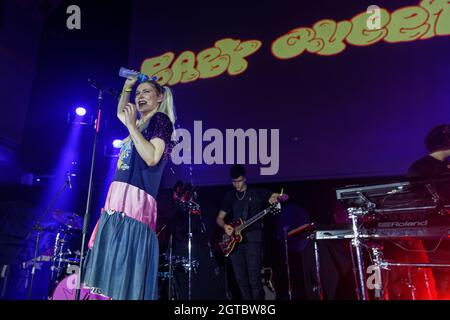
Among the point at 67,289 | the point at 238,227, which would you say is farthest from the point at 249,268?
the point at 67,289

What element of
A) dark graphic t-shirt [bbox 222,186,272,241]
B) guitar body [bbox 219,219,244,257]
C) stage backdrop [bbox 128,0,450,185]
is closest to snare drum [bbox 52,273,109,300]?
guitar body [bbox 219,219,244,257]

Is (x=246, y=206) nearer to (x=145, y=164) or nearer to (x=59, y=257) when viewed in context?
(x=59, y=257)

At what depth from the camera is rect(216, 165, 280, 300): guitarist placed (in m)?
4.25

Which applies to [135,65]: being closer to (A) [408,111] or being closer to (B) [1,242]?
(B) [1,242]

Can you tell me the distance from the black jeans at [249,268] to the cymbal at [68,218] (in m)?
1.96

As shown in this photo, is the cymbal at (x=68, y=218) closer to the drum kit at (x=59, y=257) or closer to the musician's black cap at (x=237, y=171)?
the drum kit at (x=59, y=257)

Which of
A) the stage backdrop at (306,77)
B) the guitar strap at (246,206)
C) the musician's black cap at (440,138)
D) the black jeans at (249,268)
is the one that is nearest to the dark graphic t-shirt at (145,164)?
the musician's black cap at (440,138)

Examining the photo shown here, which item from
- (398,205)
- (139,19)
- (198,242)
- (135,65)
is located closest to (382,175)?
(398,205)

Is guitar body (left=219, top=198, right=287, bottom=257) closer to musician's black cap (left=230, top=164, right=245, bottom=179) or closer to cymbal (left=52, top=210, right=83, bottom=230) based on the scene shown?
musician's black cap (left=230, top=164, right=245, bottom=179)

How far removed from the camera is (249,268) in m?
4.26

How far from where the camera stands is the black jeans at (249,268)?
4.20 meters

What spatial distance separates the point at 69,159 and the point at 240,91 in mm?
2945

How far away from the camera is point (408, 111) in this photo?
4.44 m

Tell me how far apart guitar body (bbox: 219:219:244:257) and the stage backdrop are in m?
0.68
